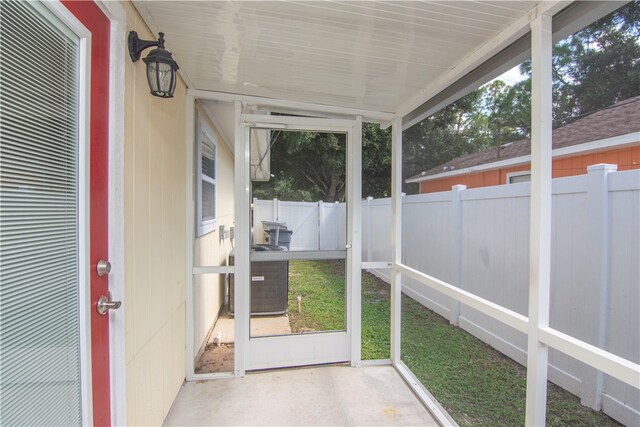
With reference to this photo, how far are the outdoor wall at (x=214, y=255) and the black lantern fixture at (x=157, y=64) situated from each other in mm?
1111

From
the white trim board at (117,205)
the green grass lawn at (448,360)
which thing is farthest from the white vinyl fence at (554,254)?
the white trim board at (117,205)

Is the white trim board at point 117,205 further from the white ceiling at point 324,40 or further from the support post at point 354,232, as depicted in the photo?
the support post at point 354,232

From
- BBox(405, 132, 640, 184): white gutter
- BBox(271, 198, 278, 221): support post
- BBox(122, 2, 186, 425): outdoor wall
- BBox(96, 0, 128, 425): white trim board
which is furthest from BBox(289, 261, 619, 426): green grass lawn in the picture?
BBox(405, 132, 640, 184): white gutter

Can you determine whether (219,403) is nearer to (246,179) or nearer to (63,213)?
(246,179)

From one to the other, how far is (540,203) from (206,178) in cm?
277

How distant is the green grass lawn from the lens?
2316mm

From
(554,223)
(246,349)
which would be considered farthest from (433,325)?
(246,349)

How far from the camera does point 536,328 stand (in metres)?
1.45

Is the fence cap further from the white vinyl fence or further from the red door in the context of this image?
the red door

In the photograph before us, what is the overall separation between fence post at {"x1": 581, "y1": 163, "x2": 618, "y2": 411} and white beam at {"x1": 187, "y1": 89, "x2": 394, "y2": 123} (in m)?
1.62

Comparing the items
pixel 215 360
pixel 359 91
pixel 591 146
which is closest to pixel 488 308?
pixel 359 91

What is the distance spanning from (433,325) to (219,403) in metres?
2.67

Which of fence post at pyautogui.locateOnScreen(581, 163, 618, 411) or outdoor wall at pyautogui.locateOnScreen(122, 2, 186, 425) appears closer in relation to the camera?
outdoor wall at pyautogui.locateOnScreen(122, 2, 186, 425)

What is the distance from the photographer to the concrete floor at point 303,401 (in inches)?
86.6
